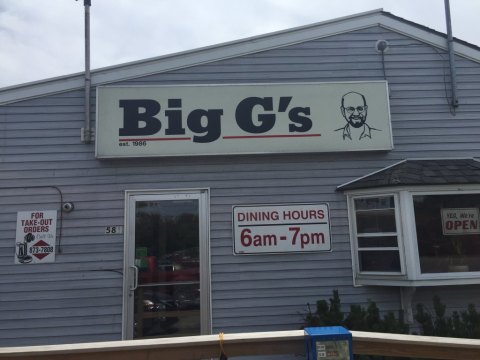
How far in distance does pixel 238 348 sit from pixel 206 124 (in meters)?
4.12

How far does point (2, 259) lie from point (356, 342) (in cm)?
506

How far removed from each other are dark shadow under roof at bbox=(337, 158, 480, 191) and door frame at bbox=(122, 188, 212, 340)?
198cm

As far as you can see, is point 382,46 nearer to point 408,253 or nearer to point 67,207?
point 408,253

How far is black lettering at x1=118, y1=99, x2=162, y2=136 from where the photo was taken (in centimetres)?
611

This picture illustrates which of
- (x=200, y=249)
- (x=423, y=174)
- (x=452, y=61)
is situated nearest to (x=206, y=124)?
(x=200, y=249)

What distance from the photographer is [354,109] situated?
20.9 ft

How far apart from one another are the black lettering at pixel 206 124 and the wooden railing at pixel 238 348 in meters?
3.93

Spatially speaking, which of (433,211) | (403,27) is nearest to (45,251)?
(433,211)

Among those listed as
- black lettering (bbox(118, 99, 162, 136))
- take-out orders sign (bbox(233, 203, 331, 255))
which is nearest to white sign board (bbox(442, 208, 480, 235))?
take-out orders sign (bbox(233, 203, 331, 255))

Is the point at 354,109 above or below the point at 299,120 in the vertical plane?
above

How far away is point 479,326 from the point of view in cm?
484

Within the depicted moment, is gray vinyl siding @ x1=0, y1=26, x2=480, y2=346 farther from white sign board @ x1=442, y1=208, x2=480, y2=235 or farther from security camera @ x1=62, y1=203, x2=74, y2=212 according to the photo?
white sign board @ x1=442, y1=208, x2=480, y2=235

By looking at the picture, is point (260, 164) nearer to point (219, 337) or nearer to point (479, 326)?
point (479, 326)

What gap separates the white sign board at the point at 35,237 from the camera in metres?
5.82
